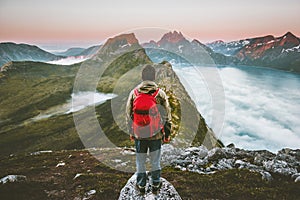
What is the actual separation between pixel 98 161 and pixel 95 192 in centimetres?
1067

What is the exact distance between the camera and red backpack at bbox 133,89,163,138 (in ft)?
30.5

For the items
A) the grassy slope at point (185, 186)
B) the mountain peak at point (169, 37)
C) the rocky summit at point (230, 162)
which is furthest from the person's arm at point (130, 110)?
the rocky summit at point (230, 162)

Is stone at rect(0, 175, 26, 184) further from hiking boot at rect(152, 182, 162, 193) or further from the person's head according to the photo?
the person's head

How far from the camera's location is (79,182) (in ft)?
53.9

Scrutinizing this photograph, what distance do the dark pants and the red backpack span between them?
1.73ft

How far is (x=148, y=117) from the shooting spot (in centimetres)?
938

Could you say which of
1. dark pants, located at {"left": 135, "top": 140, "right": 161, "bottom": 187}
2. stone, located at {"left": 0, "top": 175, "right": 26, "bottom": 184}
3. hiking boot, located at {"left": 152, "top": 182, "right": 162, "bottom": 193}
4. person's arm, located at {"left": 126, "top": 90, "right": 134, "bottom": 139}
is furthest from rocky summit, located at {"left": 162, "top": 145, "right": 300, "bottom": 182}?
stone, located at {"left": 0, "top": 175, "right": 26, "bottom": 184}

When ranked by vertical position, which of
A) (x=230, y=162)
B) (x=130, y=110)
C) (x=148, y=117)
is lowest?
(x=230, y=162)

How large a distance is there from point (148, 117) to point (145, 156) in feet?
6.17

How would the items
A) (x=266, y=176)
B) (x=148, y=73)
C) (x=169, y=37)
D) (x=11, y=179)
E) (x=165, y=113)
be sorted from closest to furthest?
(x=148, y=73)
(x=165, y=113)
(x=266, y=176)
(x=11, y=179)
(x=169, y=37)

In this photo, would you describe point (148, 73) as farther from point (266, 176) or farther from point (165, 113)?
point (266, 176)

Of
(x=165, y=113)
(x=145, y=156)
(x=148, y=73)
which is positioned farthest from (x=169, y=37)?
(x=145, y=156)

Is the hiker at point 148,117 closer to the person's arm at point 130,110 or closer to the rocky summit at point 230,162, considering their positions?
the person's arm at point 130,110

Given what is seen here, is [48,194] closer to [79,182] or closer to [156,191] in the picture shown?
[79,182]
